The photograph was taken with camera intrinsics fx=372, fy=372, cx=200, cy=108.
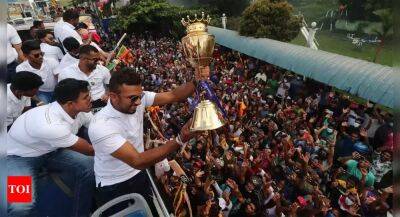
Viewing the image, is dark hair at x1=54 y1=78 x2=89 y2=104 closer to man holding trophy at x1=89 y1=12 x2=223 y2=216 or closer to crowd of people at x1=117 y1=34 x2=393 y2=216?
man holding trophy at x1=89 y1=12 x2=223 y2=216

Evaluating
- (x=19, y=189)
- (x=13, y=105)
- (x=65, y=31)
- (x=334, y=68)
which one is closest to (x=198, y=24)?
(x=19, y=189)

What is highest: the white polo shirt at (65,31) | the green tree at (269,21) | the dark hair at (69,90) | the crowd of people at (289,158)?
the green tree at (269,21)

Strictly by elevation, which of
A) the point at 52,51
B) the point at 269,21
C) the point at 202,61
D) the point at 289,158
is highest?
the point at 269,21

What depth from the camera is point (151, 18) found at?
32219mm

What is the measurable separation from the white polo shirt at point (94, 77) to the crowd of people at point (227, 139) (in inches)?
0.6

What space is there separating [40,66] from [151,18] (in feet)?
92.6

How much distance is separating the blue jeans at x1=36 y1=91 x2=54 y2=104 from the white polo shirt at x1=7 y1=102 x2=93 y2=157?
1.92m

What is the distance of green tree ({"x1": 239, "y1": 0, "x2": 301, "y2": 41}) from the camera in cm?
1803

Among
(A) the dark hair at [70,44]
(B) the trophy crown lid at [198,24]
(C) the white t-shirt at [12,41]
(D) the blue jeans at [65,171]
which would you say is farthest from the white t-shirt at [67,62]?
(B) the trophy crown lid at [198,24]

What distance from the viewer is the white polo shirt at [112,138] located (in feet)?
9.30

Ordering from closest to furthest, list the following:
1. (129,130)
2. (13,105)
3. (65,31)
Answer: (129,130) → (13,105) → (65,31)

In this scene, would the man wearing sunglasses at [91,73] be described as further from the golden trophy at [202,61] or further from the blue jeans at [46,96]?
the golden trophy at [202,61]

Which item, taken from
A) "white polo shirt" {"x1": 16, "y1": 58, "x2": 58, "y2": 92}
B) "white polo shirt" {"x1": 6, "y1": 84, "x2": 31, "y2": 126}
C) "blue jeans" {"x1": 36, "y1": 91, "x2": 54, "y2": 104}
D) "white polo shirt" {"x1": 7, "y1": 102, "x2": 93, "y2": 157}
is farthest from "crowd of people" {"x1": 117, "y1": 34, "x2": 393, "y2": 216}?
"white polo shirt" {"x1": 16, "y1": 58, "x2": 58, "y2": 92}

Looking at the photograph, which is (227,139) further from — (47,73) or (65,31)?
(47,73)
